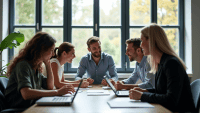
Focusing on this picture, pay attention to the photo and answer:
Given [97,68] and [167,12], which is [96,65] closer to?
[97,68]

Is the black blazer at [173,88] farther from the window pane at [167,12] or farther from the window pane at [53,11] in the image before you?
the window pane at [53,11]

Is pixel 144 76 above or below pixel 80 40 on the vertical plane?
below

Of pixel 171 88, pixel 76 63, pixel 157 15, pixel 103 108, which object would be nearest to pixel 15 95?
pixel 103 108

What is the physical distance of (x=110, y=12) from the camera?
420 cm

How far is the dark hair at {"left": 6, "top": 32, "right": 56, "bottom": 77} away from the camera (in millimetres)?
1700

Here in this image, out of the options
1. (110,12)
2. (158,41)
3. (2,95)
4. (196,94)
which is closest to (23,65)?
(2,95)

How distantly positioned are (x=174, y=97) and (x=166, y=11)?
3358mm

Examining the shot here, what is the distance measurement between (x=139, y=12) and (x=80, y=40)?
1.55m

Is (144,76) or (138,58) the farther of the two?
(138,58)

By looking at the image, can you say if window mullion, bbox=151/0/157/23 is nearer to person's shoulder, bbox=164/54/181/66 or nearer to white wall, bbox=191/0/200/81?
white wall, bbox=191/0/200/81

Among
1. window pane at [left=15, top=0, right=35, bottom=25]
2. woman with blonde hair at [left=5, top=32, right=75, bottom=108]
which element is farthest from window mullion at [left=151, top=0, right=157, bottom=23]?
woman with blonde hair at [left=5, top=32, right=75, bottom=108]

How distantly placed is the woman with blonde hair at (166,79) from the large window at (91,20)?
2488 mm

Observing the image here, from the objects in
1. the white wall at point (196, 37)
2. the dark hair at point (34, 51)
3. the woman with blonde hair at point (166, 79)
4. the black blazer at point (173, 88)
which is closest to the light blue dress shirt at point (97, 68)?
the dark hair at point (34, 51)

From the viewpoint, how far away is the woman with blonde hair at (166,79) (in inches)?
53.7
